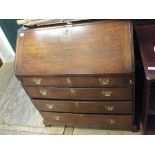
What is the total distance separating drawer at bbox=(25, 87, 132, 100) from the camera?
1511mm

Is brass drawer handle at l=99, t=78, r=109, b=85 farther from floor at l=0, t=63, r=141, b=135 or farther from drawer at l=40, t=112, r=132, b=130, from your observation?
floor at l=0, t=63, r=141, b=135

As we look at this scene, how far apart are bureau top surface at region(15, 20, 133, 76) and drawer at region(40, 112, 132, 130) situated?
0.53 metres

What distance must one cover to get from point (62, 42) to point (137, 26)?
1.82 ft

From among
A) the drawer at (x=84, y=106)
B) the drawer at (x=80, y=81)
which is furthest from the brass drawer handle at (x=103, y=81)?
the drawer at (x=84, y=106)

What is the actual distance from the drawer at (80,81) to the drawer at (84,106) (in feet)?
0.69

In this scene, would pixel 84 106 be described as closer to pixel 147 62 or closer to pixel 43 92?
pixel 43 92

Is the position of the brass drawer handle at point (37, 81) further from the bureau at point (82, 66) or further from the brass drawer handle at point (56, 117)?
the brass drawer handle at point (56, 117)

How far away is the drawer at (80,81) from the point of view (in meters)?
1.41

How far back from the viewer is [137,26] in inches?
61.7

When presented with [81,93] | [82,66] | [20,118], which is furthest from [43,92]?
[20,118]

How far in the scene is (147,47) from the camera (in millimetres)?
1401

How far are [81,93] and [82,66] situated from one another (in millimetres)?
249
